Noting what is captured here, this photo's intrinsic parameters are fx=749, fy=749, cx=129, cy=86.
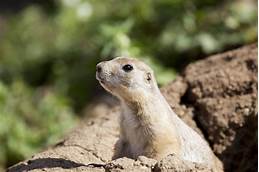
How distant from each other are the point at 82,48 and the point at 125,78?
209 inches

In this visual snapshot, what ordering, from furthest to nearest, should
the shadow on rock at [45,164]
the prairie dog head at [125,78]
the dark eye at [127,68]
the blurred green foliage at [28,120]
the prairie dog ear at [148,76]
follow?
1. the blurred green foliage at [28,120]
2. the prairie dog ear at [148,76]
3. the dark eye at [127,68]
4. the prairie dog head at [125,78]
5. the shadow on rock at [45,164]

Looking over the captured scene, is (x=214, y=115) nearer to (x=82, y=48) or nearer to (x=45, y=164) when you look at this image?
(x=45, y=164)

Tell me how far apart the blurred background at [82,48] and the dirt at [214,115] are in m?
1.18

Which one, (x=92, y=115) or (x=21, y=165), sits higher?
(x=92, y=115)

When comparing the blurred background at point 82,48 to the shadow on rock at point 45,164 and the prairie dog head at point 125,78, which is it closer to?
the prairie dog head at point 125,78

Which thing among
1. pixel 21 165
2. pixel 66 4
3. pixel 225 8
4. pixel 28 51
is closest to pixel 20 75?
pixel 28 51

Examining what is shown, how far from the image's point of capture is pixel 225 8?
34.4ft

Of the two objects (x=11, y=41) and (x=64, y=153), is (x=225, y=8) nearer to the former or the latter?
(x=11, y=41)

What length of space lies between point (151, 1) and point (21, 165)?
4.95 m

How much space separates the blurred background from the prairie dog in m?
2.14

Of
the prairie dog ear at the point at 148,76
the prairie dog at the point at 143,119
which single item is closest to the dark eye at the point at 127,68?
the prairie dog at the point at 143,119

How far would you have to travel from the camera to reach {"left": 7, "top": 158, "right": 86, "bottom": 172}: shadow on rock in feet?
18.6

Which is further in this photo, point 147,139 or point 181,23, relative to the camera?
point 181,23

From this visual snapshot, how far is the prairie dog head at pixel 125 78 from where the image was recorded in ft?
19.1
